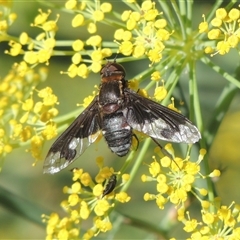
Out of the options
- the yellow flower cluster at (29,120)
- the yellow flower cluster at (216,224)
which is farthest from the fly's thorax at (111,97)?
the yellow flower cluster at (216,224)

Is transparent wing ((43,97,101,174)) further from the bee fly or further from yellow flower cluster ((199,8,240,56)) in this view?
yellow flower cluster ((199,8,240,56))

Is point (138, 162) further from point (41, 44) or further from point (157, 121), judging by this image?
point (41, 44)

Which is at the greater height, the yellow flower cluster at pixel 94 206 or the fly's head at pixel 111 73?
the fly's head at pixel 111 73

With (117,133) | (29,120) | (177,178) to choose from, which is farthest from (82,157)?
(177,178)

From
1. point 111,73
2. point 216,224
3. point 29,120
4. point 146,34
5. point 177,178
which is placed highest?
Result: point 146,34

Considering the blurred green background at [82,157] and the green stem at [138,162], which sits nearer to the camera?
Answer: the green stem at [138,162]

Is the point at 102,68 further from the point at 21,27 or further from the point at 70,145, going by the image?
the point at 21,27

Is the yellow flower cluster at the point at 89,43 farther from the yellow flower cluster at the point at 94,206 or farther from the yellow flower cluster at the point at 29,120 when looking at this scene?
the yellow flower cluster at the point at 94,206
